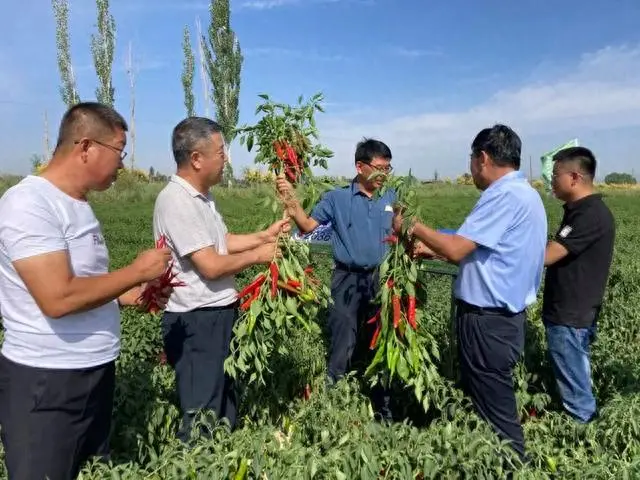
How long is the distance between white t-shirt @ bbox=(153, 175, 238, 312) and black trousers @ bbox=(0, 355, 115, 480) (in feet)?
2.28

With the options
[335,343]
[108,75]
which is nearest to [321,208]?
[335,343]

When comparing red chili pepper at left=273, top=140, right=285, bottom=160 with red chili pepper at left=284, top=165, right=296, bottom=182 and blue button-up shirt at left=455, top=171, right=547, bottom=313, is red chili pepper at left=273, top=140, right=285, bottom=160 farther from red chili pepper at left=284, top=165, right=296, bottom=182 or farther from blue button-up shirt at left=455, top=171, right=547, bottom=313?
blue button-up shirt at left=455, top=171, right=547, bottom=313

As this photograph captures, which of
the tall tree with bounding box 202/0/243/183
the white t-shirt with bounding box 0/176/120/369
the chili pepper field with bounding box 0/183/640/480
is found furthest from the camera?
the tall tree with bounding box 202/0/243/183

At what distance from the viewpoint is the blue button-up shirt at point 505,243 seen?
286 cm

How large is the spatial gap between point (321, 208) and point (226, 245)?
1.29 metres

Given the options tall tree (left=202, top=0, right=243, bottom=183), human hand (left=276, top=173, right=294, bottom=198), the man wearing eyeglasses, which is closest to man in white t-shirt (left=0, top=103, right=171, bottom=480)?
human hand (left=276, top=173, right=294, bottom=198)

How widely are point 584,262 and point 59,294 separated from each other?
3027 mm

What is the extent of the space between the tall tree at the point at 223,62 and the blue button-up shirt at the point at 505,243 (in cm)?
2679

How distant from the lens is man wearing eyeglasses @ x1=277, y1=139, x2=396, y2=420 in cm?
399

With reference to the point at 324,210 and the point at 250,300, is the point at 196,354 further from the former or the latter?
the point at 324,210

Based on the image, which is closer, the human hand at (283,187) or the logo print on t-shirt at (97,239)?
the logo print on t-shirt at (97,239)

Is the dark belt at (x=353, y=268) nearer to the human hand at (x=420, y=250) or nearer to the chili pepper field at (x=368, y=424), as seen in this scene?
the chili pepper field at (x=368, y=424)

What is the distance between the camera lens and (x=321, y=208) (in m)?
4.21

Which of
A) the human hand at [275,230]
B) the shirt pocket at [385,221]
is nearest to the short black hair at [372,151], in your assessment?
the shirt pocket at [385,221]
